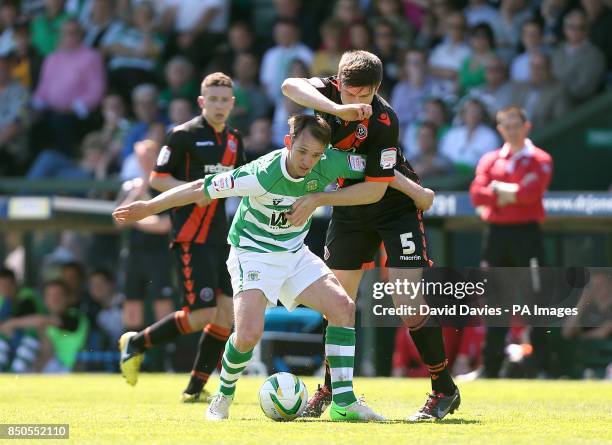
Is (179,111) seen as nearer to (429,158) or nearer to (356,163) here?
(429,158)

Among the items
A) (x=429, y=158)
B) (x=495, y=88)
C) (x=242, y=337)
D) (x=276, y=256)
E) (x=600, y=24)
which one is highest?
(x=600, y=24)

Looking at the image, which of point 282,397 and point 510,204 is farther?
point 510,204

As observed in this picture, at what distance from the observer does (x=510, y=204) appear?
37.9 feet

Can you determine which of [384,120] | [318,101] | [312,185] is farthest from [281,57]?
[318,101]

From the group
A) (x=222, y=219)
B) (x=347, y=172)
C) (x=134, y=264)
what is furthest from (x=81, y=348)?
(x=347, y=172)

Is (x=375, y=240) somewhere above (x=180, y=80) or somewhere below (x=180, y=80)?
below

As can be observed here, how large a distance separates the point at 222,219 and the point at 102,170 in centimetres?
620

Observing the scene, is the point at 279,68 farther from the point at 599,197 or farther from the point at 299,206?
the point at 299,206

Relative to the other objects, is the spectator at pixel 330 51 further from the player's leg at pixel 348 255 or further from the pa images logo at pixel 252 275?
the pa images logo at pixel 252 275

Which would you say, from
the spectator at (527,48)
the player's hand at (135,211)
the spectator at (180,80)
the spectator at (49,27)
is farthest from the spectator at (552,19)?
the player's hand at (135,211)

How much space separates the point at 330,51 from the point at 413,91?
1235 millimetres

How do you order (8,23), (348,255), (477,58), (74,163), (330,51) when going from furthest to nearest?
(8,23), (74,163), (330,51), (477,58), (348,255)

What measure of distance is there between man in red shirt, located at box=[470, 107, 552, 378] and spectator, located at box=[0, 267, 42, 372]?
17.7 ft

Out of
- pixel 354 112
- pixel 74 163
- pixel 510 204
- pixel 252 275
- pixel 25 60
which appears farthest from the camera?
pixel 25 60
